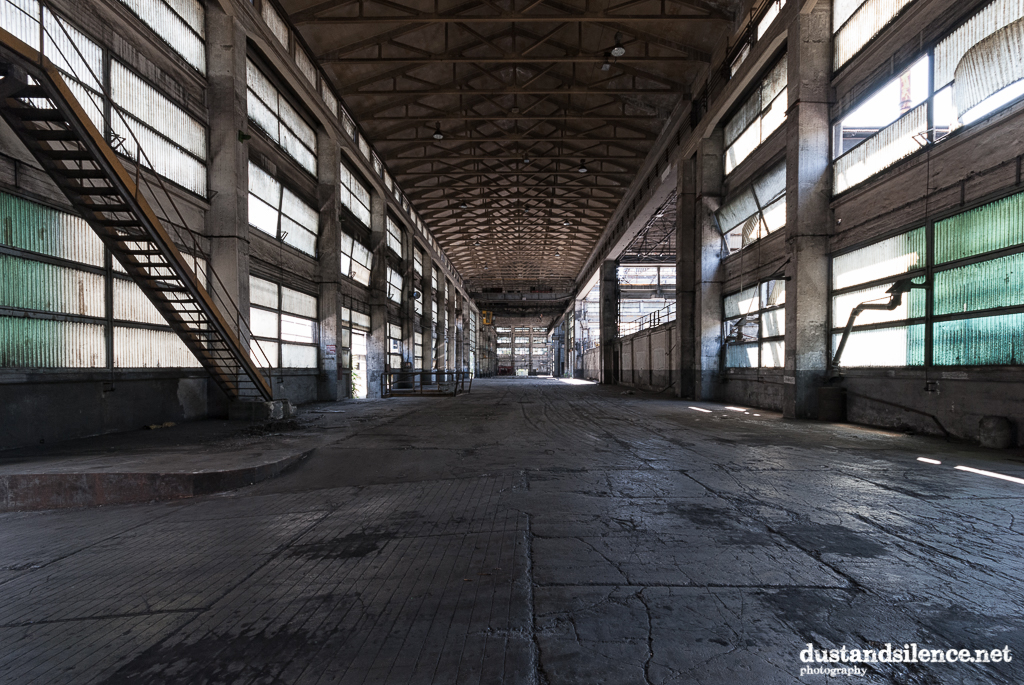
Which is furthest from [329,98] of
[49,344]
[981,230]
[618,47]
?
[981,230]

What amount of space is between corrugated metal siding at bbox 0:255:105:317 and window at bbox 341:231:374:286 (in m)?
11.9

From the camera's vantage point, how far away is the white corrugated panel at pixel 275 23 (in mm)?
14424

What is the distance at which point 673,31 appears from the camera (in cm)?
1680

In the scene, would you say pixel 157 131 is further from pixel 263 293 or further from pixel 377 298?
pixel 377 298

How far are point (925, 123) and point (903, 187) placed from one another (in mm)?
1164

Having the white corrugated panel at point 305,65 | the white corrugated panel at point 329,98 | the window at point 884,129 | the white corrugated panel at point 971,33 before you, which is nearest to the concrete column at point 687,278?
the window at point 884,129

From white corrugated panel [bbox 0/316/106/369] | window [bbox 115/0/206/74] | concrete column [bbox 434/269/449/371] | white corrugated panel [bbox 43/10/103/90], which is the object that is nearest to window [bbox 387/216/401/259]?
concrete column [bbox 434/269/449/371]

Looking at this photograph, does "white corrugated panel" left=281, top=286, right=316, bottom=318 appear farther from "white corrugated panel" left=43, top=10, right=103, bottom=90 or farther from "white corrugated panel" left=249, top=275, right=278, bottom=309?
"white corrugated panel" left=43, top=10, right=103, bottom=90

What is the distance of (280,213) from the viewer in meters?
16.1

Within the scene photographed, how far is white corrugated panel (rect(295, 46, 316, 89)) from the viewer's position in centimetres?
1645

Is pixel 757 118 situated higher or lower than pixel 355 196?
higher

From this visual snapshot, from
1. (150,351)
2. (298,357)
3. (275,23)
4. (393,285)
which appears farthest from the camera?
(393,285)

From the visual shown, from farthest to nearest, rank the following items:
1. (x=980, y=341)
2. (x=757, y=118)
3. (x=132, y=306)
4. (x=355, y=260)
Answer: (x=355, y=260)
(x=757, y=118)
(x=132, y=306)
(x=980, y=341)

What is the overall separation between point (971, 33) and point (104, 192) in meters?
14.7
